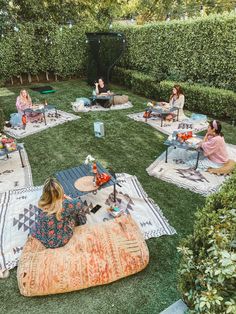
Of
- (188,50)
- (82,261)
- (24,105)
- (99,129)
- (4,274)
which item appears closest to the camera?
(82,261)

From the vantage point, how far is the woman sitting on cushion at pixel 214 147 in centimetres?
844

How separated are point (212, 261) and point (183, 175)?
219 inches

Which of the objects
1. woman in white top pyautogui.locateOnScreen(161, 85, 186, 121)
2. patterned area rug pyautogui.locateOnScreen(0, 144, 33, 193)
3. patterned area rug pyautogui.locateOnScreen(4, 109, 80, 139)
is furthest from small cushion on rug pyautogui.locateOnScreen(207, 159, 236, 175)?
patterned area rug pyautogui.locateOnScreen(4, 109, 80, 139)

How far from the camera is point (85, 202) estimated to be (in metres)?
7.15

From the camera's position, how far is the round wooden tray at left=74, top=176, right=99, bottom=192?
6.56 metres

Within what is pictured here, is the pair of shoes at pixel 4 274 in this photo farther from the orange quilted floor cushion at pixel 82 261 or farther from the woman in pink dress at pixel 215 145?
the woman in pink dress at pixel 215 145

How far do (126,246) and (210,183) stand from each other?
3915mm

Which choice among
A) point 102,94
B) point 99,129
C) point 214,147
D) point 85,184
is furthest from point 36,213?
point 102,94

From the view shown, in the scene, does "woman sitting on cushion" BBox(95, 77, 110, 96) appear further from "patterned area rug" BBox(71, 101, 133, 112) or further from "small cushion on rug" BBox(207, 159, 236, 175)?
"small cushion on rug" BBox(207, 159, 236, 175)

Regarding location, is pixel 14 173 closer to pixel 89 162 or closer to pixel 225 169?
pixel 89 162

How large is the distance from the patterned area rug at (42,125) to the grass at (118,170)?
1.28 ft

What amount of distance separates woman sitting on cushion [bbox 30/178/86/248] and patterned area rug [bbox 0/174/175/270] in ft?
2.98

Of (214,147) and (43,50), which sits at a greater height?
(43,50)

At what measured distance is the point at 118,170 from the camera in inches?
349
